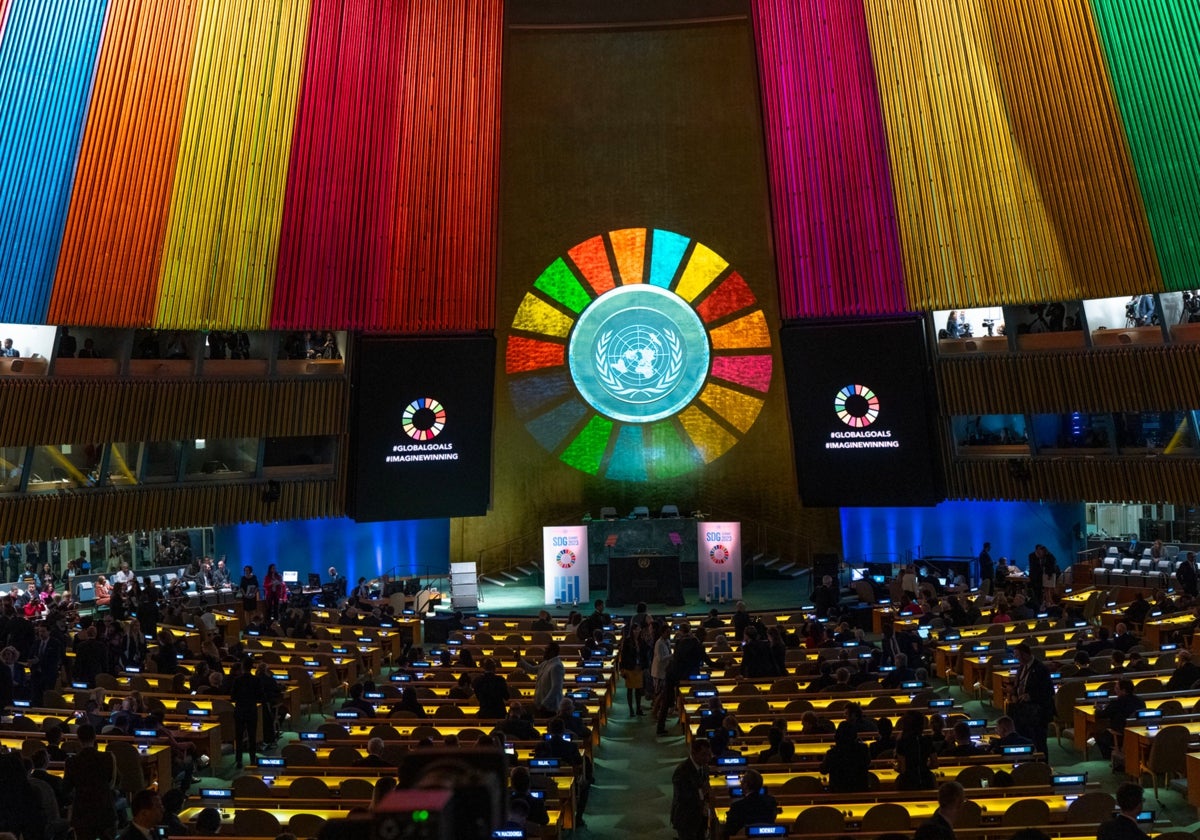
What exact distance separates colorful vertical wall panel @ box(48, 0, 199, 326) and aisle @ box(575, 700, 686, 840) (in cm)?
967

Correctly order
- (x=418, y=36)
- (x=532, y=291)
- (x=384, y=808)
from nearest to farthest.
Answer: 1. (x=384, y=808)
2. (x=418, y=36)
3. (x=532, y=291)

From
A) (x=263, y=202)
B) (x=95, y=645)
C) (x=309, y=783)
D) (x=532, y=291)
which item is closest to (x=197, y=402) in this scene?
(x=263, y=202)

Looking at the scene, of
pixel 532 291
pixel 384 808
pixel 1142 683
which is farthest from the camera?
pixel 532 291

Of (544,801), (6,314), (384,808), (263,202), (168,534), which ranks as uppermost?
(263,202)

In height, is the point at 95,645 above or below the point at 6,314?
below

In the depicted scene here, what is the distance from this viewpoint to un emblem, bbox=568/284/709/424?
2752 centimetres

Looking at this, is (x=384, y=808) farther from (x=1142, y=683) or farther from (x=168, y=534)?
(x=168, y=534)

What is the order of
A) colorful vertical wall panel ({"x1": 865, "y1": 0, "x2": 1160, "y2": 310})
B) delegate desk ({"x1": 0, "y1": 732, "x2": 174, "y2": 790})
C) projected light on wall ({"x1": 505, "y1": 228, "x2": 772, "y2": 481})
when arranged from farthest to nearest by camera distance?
projected light on wall ({"x1": 505, "y1": 228, "x2": 772, "y2": 481})
colorful vertical wall panel ({"x1": 865, "y1": 0, "x2": 1160, "y2": 310})
delegate desk ({"x1": 0, "y1": 732, "x2": 174, "y2": 790})

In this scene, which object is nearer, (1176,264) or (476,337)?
(1176,264)

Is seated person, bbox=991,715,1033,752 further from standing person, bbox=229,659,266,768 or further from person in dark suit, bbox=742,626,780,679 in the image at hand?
standing person, bbox=229,659,266,768

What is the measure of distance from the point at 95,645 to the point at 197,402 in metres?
5.91

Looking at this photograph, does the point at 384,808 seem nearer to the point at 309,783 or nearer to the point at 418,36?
the point at 309,783

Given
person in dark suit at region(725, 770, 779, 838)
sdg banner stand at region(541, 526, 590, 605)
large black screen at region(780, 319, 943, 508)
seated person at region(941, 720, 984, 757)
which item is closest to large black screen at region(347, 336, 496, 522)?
sdg banner stand at region(541, 526, 590, 605)

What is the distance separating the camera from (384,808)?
1.97 metres
